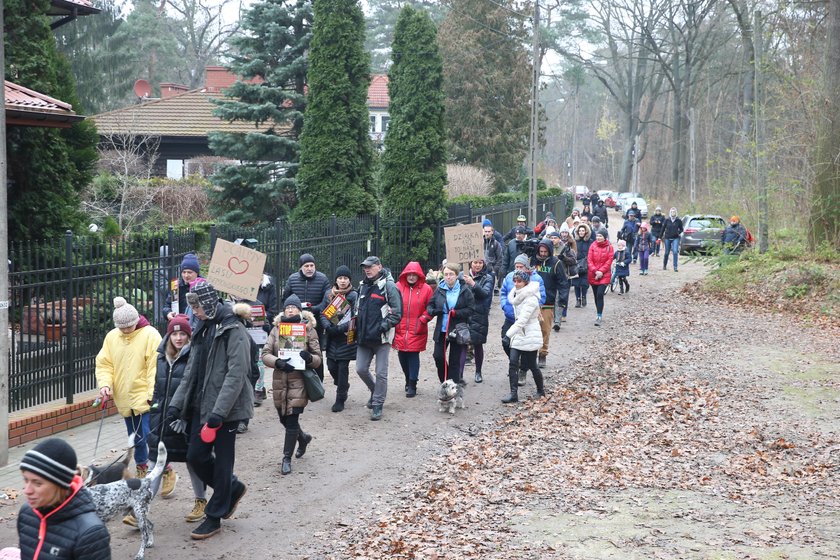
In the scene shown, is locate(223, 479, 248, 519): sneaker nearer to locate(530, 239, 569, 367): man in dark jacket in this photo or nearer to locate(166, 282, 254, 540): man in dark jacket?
locate(166, 282, 254, 540): man in dark jacket

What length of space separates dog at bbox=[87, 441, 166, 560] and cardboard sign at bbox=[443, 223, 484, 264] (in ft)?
25.0

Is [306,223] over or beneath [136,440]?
over

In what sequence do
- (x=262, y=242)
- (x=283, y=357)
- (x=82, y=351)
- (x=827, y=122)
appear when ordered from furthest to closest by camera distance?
(x=827, y=122)
(x=262, y=242)
(x=82, y=351)
(x=283, y=357)

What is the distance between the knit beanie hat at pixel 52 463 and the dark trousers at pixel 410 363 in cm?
805

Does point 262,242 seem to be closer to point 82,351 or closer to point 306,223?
point 306,223

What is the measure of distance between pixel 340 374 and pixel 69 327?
126 inches

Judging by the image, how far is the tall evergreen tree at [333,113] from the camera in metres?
21.6

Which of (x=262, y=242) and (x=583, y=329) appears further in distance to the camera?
(x=583, y=329)

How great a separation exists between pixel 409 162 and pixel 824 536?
17.4 m

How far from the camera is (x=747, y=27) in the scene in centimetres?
3528

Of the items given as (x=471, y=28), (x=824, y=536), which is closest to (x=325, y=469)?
(x=824, y=536)

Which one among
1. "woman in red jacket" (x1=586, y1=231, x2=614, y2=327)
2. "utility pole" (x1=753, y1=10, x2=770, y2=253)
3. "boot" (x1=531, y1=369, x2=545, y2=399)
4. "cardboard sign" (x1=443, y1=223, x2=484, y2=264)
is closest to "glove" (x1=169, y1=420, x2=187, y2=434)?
"boot" (x1=531, y1=369, x2=545, y2=399)

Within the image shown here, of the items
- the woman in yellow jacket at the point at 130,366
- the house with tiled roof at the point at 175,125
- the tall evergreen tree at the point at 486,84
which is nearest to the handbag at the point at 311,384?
the woman in yellow jacket at the point at 130,366

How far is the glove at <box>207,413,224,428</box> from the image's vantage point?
6.91 m
